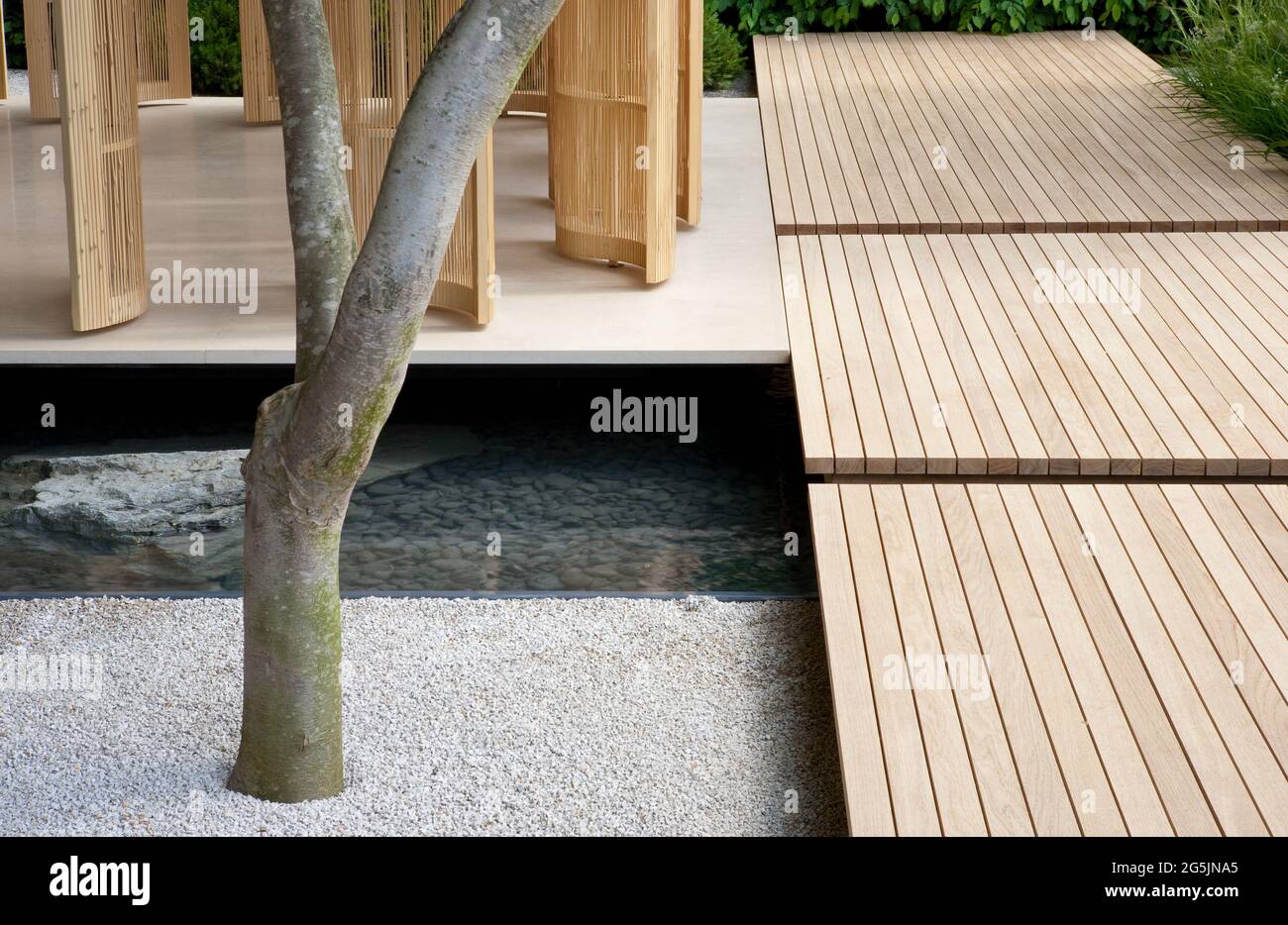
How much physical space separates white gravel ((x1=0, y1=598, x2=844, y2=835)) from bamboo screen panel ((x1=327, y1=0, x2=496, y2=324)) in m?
1.35

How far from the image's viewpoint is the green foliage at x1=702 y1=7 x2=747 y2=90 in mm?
9917

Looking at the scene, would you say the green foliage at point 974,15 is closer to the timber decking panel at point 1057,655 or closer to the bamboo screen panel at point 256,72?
the bamboo screen panel at point 256,72

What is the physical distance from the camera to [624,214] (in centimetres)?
538

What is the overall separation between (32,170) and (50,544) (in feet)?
11.5

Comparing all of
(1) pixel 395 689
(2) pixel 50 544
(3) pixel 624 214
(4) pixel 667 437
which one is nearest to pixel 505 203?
(3) pixel 624 214

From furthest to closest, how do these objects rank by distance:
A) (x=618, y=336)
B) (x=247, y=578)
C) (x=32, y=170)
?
(x=32, y=170)
(x=618, y=336)
(x=247, y=578)

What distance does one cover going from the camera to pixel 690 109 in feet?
19.4

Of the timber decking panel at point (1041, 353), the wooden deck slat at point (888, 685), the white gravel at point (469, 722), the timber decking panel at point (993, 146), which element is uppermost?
the timber decking panel at point (993, 146)

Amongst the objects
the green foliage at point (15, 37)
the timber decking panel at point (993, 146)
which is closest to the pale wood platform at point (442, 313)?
the timber decking panel at point (993, 146)

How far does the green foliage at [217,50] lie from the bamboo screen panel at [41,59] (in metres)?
1.52

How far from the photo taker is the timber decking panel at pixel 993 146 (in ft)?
19.7

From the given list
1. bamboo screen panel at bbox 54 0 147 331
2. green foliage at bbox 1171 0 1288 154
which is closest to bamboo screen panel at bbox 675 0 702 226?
bamboo screen panel at bbox 54 0 147 331
